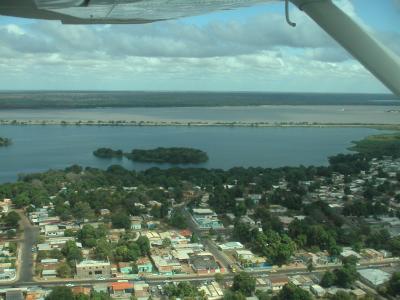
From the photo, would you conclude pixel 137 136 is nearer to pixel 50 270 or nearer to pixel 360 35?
pixel 50 270

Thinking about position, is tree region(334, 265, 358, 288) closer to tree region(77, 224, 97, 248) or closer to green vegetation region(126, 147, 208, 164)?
tree region(77, 224, 97, 248)

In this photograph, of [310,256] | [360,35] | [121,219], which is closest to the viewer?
[360,35]

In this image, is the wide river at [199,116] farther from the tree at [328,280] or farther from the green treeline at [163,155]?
the tree at [328,280]

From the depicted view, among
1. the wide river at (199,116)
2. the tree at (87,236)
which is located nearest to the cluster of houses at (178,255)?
the tree at (87,236)

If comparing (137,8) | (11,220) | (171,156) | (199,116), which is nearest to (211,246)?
(11,220)

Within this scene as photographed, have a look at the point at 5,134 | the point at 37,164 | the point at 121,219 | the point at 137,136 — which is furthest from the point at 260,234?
the point at 5,134

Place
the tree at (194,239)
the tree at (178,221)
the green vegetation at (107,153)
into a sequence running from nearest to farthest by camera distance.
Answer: the tree at (194,239) < the tree at (178,221) < the green vegetation at (107,153)

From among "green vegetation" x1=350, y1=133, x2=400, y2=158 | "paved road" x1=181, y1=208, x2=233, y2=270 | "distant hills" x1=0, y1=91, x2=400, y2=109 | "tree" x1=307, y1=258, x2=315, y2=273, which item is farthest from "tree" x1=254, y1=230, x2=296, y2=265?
"distant hills" x1=0, y1=91, x2=400, y2=109
